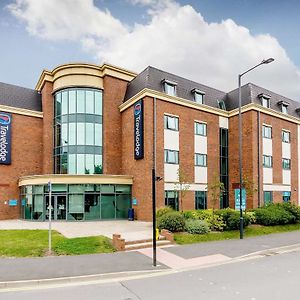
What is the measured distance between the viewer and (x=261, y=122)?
1161 inches

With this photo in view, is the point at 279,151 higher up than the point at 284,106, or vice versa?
the point at 284,106

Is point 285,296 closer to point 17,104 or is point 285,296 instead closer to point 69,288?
point 69,288

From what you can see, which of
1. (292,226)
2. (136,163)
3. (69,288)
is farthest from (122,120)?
(69,288)

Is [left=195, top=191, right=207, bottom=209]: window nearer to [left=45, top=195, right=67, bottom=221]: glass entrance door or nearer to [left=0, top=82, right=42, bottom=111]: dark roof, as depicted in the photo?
[left=45, top=195, right=67, bottom=221]: glass entrance door

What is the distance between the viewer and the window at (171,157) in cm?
2495

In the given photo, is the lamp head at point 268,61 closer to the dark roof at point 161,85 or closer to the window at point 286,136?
the dark roof at point 161,85

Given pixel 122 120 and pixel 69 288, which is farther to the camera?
pixel 122 120

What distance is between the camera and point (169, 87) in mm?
26406

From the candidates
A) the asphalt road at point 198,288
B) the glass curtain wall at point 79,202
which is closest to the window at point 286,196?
the glass curtain wall at point 79,202

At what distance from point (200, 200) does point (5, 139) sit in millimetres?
17959

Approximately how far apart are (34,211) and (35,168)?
530 centimetres

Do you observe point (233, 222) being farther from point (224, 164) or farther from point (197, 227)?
point (224, 164)

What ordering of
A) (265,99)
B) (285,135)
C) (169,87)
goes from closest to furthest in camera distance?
(169,87) < (265,99) < (285,135)

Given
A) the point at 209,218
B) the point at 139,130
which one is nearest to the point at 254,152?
the point at 139,130
